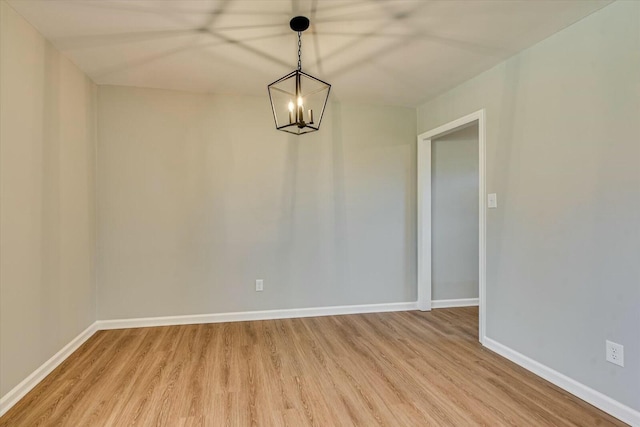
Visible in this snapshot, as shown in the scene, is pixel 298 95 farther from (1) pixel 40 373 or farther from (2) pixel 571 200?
(1) pixel 40 373

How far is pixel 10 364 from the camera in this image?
1.99 metres

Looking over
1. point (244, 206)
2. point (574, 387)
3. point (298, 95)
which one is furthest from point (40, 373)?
point (574, 387)

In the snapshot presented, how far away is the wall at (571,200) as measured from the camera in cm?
188

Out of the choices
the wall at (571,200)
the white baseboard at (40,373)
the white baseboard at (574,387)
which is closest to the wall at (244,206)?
the white baseboard at (40,373)

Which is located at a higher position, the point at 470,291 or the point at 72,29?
the point at 72,29

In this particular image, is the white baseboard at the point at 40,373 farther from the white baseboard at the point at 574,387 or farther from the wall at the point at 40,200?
the white baseboard at the point at 574,387

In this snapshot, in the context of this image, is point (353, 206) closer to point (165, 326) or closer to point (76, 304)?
point (165, 326)

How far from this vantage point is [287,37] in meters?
2.37

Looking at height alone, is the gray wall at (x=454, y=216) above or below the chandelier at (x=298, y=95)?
below

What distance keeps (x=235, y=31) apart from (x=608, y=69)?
2.44 m

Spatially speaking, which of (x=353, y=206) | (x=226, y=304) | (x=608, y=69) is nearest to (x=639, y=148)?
(x=608, y=69)

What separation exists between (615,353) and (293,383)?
2023mm

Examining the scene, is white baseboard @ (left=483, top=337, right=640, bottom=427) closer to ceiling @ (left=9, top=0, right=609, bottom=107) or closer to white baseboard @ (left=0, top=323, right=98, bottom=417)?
ceiling @ (left=9, top=0, right=609, bottom=107)

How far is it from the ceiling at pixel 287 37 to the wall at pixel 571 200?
0.79 feet
